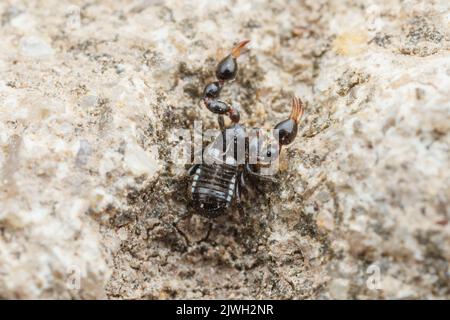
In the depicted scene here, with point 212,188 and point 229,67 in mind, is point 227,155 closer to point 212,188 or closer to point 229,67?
point 212,188

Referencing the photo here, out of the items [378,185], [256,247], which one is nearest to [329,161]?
[378,185]

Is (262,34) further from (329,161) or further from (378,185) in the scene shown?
(378,185)

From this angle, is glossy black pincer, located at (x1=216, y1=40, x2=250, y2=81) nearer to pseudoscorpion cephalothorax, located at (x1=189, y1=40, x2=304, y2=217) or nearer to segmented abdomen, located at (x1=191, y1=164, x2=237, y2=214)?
pseudoscorpion cephalothorax, located at (x1=189, y1=40, x2=304, y2=217)

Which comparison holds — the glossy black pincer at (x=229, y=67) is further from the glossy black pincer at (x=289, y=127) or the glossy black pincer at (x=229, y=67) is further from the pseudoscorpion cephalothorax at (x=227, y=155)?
the glossy black pincer at (x=289, y=127)

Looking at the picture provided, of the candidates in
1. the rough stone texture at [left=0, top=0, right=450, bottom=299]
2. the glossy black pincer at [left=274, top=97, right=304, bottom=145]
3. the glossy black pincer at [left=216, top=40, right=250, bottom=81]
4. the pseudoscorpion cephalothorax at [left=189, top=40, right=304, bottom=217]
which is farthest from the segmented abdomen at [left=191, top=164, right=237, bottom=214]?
the glossy black pincer at [left=216, top=40, right=250, bottom=81]

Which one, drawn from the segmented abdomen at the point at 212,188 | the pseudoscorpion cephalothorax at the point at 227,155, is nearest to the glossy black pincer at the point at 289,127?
the pseudoscorpion cephalothorax at the point at 227,155

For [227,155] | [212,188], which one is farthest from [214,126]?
[212,188]
